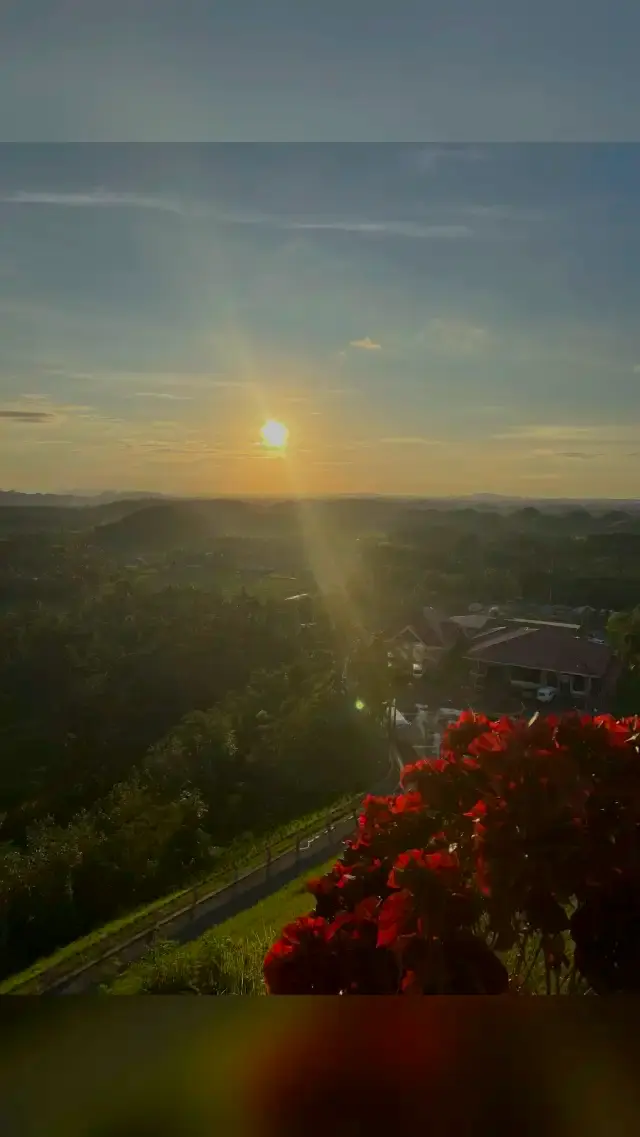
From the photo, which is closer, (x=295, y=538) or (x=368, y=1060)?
(x=368, y=1060)

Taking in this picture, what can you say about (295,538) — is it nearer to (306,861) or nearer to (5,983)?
(306,861)

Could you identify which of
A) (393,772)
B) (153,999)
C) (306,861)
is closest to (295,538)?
(393,772)

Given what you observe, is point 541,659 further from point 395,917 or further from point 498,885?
point 395,917

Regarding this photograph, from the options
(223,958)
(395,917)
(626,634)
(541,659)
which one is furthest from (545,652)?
(223,958)

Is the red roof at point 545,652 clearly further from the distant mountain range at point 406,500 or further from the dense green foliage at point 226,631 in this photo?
the distant mountain range at point 406,500

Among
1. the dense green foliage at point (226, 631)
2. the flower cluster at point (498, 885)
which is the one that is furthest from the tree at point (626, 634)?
the flower cluster at point (498, 885)
